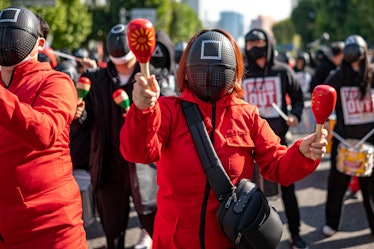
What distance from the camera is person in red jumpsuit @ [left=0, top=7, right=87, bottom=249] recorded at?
92.0 inches

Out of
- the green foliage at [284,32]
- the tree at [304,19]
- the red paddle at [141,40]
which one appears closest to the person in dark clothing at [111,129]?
the red paddle at [141,40]

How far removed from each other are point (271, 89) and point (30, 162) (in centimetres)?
281

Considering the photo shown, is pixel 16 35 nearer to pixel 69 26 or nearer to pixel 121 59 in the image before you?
pixel 121 59

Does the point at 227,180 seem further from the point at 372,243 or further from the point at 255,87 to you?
the point at 372,243

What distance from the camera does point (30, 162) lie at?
2.38 m

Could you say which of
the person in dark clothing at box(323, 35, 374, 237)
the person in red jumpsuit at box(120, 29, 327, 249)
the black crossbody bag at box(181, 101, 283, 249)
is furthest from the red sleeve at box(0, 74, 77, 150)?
the person in dark clothing at box(323, 35, 374, 237)

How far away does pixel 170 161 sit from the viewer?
237 cm

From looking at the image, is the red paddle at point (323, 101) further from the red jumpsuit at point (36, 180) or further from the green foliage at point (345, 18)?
the green foliage at point (345, 18)

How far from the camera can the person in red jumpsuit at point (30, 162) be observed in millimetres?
2338

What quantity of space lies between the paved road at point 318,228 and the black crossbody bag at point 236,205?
6.60 ft

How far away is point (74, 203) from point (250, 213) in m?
0.91

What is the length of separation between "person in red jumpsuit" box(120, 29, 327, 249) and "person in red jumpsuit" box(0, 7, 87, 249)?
0.48 meters

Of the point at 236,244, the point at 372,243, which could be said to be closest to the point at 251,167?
the point at 236,244

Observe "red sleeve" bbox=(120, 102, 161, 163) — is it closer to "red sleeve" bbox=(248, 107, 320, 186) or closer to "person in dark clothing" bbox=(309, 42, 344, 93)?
"red sleeve" bbox=(248, 107, 320, 186)
